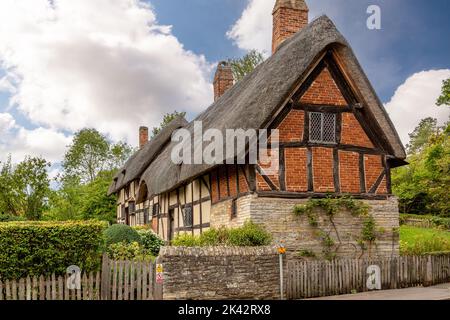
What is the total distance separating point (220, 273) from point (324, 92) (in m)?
6.18

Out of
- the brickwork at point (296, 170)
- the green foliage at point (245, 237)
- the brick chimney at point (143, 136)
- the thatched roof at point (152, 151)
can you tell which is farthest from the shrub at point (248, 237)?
the brick chimney at point (143, 136)

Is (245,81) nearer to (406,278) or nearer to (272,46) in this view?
(272,46)

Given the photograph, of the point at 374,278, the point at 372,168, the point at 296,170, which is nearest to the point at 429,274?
the point at 374,278

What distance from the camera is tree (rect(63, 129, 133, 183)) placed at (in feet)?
→ 174

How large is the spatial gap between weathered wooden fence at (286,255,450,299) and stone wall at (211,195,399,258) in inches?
44.3

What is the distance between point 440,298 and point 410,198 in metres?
32.2

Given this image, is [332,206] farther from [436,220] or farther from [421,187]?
[421,187]

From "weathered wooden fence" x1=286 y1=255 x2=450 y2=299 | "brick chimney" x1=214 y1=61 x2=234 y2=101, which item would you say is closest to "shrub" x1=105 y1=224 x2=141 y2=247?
"weathered wooden fence" x1=286 y1=255 x2=450 y2=299

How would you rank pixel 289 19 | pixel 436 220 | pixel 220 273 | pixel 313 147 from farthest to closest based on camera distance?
pixel 436 220
pixel 289 19
pixel 313 147
pixel 220 273

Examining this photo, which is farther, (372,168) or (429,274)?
(372,168)

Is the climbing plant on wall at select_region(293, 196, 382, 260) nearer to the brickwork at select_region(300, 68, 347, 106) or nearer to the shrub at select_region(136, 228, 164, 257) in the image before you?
the brickwork at select_region(300, 68, 347, 106)

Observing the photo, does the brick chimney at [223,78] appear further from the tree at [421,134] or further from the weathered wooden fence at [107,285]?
the tree at [421,134]

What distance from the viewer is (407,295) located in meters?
11.2
